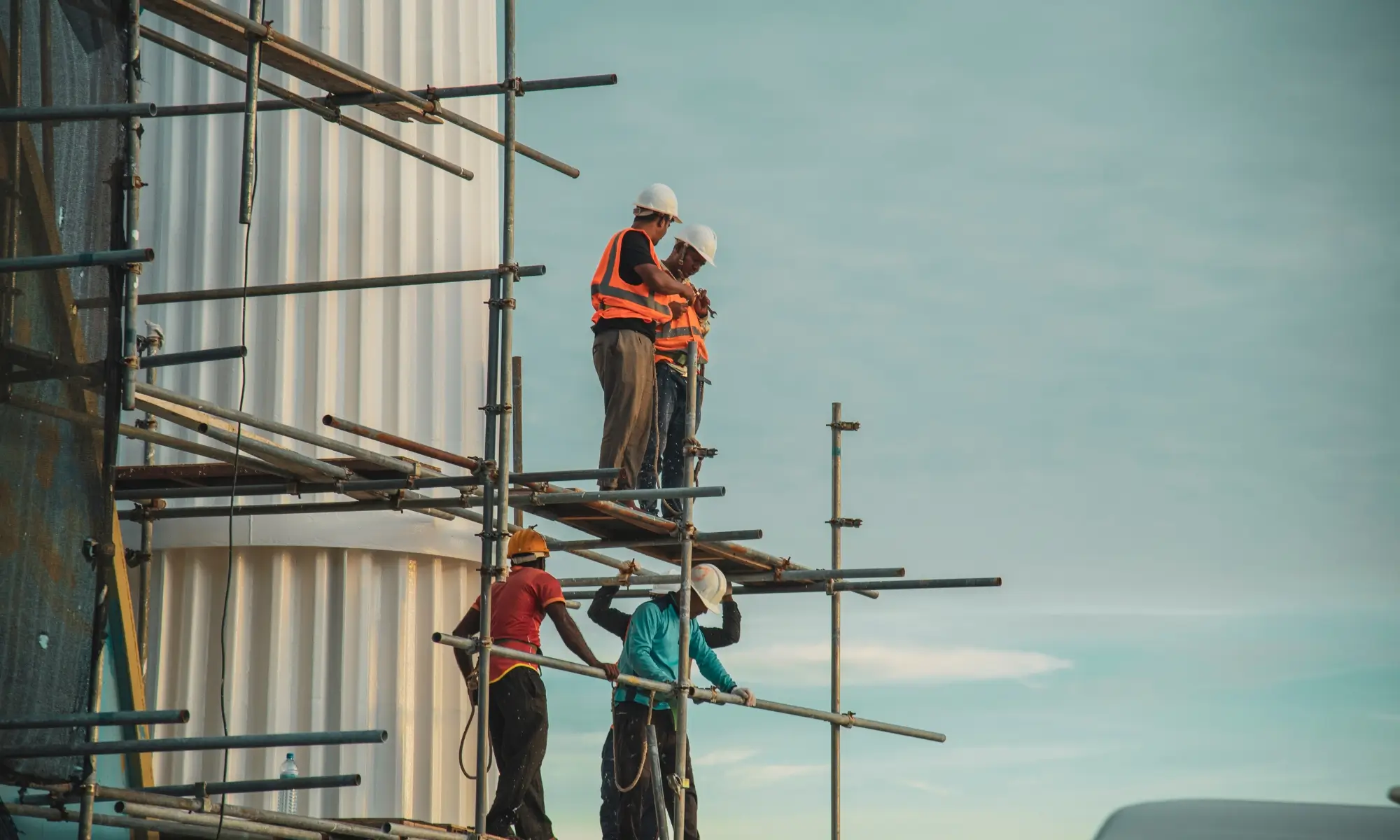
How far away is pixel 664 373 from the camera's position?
14.3 m

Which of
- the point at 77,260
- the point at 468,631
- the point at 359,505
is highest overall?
the point at 77,260

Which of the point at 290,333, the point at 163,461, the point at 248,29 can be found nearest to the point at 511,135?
the point at 248,29

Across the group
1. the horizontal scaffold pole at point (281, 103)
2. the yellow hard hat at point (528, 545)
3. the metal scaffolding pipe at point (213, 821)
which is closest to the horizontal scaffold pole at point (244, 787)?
the metal scaffolding pipe at point (213, 821)

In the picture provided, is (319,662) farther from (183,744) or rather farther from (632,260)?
(183,744)

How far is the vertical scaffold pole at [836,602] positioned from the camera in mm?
15758

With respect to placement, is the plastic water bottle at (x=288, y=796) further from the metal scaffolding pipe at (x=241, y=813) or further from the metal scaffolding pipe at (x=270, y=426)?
the metal scaffolding pipe at (x=241, y=813)

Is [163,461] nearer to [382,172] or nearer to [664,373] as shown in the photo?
[382,172]

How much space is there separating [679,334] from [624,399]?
996 millimetres

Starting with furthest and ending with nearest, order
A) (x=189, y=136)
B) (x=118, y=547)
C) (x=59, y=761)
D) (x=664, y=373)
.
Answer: (x=189, y=136) → (x=664, y=373) → (x=118, y=547) → (x=59, y=761)

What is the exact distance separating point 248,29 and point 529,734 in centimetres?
434

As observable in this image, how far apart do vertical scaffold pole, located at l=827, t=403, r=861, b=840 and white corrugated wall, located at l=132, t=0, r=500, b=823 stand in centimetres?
279

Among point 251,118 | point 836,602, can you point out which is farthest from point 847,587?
point 251,118

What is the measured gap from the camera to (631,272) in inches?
543

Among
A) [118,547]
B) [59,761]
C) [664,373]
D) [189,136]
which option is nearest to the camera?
[59,761]
